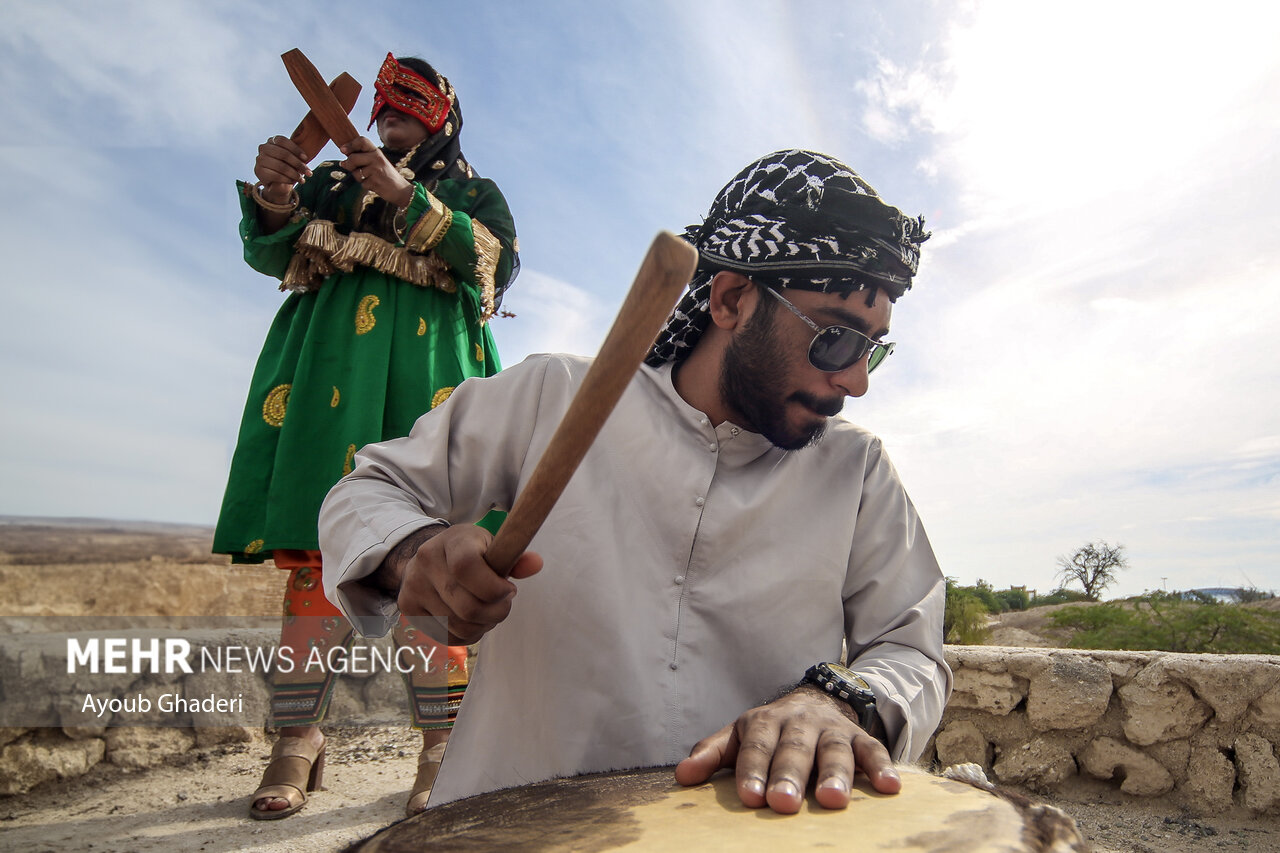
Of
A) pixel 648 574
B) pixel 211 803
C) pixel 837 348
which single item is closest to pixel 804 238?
pixel 837 348

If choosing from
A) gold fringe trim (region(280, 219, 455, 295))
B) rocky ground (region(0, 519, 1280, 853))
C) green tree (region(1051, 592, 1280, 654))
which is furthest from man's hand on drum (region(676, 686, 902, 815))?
green tree (region(1051, 592, 1280, 654))

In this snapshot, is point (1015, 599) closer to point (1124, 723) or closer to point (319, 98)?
point (1124, 723)

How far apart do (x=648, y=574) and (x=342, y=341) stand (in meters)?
1.62

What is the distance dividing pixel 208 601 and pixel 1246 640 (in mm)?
7427

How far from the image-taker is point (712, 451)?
61.9 inches

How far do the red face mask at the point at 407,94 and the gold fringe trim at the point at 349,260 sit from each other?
0.52 meters

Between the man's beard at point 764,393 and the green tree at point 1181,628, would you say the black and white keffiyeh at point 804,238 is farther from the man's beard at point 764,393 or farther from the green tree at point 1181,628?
the green tree at point 1181,628

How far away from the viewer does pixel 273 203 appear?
2.43m

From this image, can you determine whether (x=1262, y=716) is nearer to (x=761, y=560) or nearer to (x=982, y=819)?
(x=761, y=560)

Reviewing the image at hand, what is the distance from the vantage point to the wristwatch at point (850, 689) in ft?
3.70

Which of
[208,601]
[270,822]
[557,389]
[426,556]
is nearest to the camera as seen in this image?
[426,556]

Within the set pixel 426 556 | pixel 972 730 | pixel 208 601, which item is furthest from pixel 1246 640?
pixel 208 601

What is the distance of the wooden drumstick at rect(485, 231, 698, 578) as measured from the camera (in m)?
0.67

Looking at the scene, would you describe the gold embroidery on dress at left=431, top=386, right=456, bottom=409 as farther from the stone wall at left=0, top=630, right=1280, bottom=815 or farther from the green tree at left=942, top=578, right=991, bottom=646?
the green tree at left=942, top=578, right=991, bottom=646
